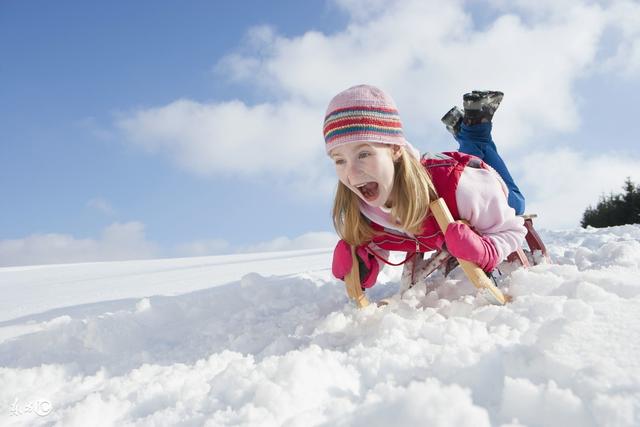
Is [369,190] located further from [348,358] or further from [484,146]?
[484,146]

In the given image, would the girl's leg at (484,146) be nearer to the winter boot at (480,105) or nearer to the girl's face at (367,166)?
the winter boot at (480,105)

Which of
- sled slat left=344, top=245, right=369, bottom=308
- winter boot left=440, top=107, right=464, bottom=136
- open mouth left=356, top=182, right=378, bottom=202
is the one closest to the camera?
open mouth left=356, top=182, right=378, bottom=202

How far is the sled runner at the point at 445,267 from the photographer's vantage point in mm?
2168

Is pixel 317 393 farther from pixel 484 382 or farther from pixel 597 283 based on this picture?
pixel 597 283

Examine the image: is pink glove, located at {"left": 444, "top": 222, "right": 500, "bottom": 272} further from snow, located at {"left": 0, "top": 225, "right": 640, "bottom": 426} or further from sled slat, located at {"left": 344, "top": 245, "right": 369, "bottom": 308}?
sled slat, located at {"left": 344, "top": 245, "right": 369, "bottom": 308}

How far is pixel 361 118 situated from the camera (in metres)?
2.16

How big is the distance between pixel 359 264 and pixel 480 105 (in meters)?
1.62

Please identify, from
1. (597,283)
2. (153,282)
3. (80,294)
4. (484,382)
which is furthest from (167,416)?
(153,282)

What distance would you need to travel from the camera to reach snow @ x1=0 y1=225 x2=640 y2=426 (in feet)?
3.62

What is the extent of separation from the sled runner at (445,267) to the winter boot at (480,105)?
2.92ft

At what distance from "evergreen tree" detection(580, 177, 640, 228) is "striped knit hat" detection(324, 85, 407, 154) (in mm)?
14758

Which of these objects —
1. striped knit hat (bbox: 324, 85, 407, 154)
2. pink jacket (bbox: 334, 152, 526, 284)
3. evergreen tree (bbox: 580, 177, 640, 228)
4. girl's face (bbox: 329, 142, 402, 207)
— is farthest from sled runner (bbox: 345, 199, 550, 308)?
evergreen tree (bbox: 580, 177, 640, 228)

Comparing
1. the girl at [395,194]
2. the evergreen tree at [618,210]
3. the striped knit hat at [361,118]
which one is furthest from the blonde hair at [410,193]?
the evergreen tree at [618,210]

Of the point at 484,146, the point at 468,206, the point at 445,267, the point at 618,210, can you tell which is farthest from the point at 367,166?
the point at 618,210
